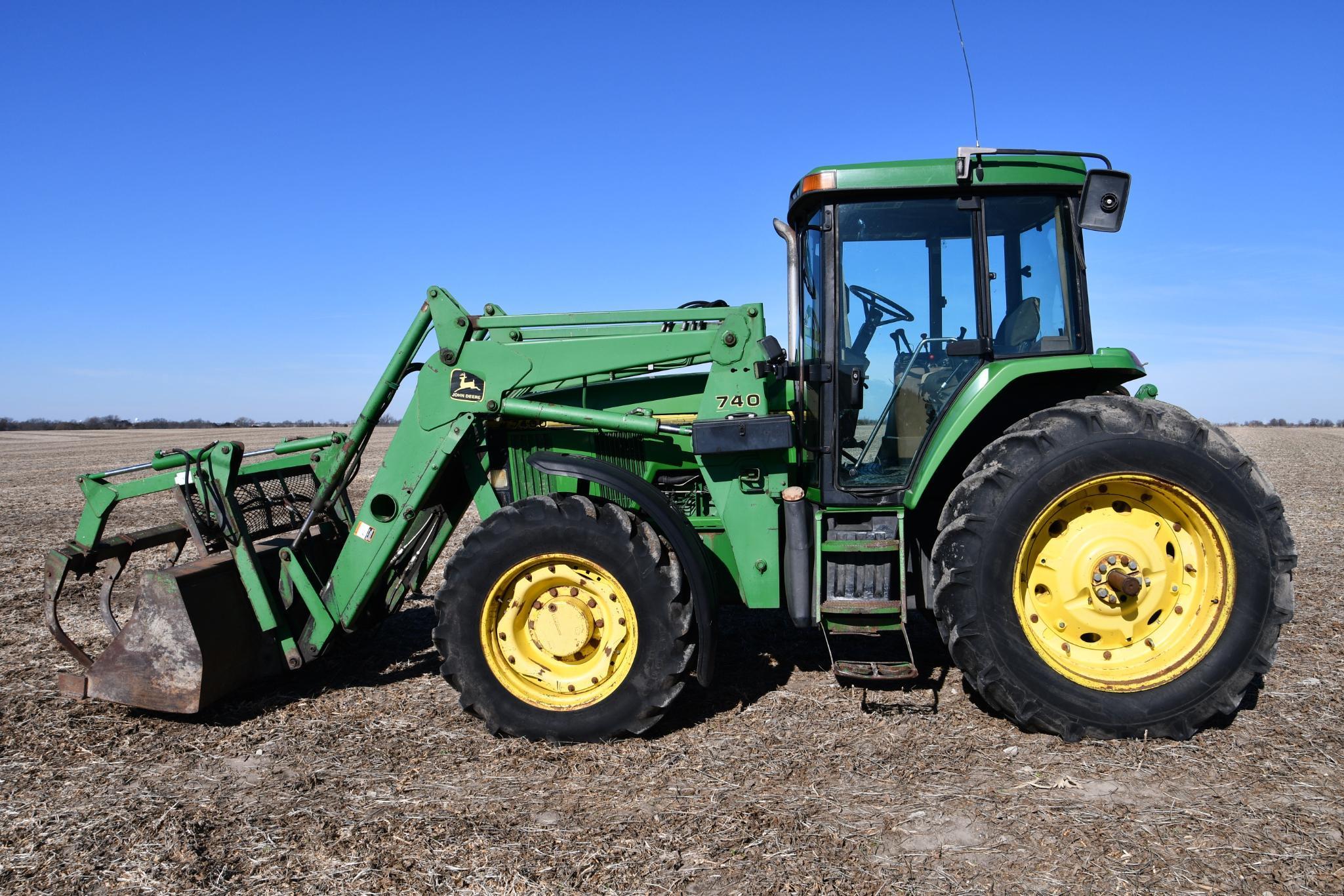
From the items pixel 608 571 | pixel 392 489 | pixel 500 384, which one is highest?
pixel 500 384

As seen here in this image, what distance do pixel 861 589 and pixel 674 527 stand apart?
1.00 meters

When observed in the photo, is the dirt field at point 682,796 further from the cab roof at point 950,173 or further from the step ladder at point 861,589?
the cab roof at point 950,173

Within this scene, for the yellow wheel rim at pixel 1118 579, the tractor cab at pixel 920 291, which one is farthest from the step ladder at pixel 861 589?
the yellow wheel rim at pixel 1118 579

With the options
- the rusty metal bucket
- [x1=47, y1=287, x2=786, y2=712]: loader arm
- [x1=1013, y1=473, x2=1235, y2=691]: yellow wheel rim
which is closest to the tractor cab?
[x1=47, y1=287, x2=786, y2=712]: loader arm

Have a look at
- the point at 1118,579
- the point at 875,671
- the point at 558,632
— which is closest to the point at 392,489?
the point at 558,632

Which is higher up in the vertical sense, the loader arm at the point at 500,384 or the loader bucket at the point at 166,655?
the loader arm at the point at 500,384

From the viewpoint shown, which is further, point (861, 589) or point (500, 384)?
point (500, 384)

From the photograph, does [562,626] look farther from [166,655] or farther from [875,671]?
[166,655]

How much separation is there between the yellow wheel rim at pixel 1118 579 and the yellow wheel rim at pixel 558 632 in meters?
1.88

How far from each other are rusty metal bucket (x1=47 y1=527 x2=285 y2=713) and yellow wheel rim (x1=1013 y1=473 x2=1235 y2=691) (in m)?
3.93

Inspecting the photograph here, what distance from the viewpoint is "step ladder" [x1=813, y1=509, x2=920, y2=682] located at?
168 inches

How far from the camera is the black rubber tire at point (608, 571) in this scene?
4094mm

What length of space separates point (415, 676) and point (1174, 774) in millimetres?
3851

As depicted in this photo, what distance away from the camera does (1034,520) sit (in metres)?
4.02
